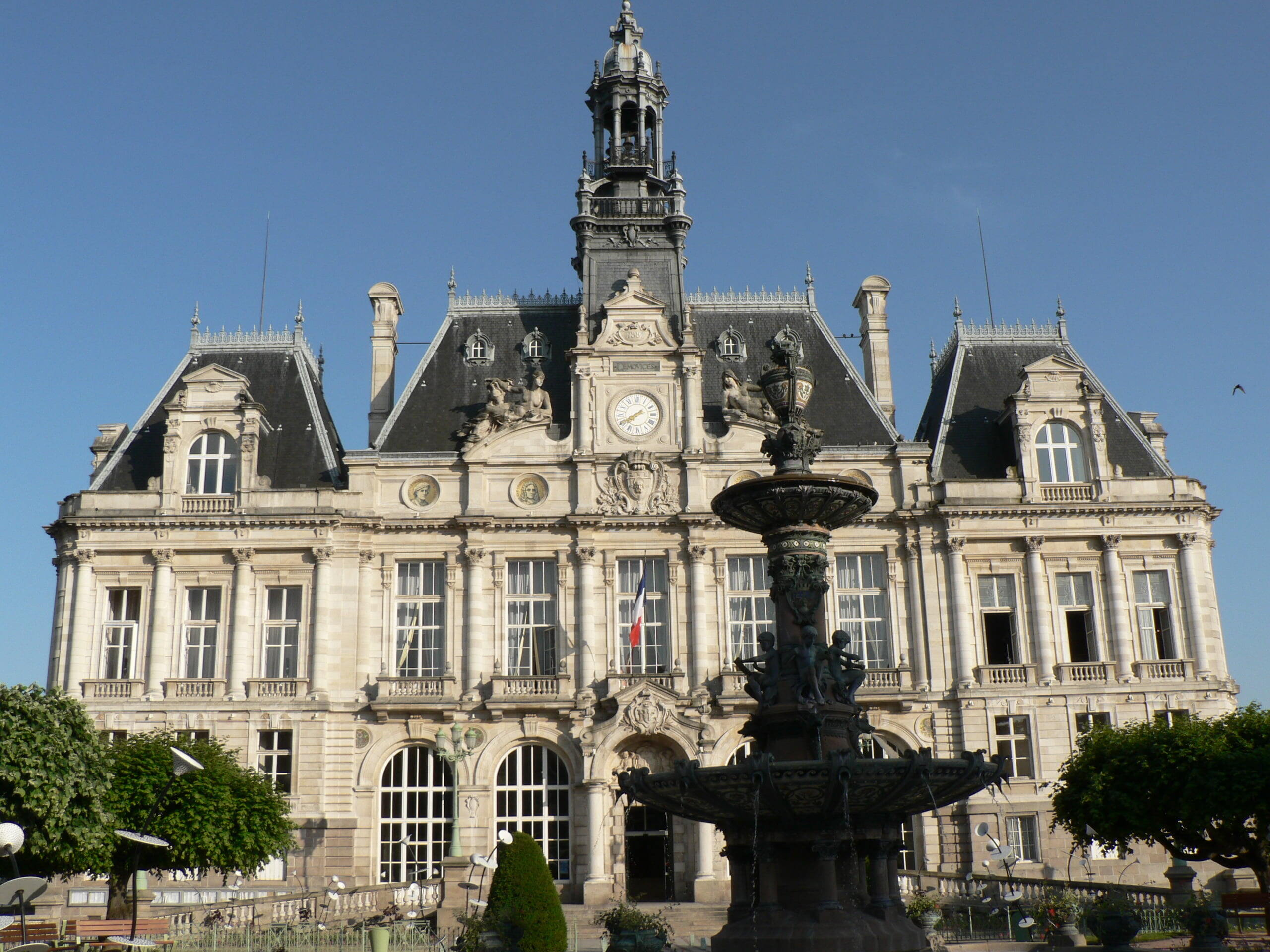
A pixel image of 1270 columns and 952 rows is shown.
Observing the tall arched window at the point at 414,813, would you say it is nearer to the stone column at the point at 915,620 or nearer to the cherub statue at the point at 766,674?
the stone column at the point at 915,620

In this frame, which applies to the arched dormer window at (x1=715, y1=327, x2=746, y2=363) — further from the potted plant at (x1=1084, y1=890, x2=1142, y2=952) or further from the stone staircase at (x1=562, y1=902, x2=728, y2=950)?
the potted plant at (x1=1084, y1=890, x2=1142, y2=952)

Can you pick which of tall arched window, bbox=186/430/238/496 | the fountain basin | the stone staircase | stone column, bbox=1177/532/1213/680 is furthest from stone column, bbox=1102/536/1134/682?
tall arched window, bbox=186/430/238/496

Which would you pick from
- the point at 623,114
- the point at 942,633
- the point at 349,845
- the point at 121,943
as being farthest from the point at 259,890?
the point at 623,114

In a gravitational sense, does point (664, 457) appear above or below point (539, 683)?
above

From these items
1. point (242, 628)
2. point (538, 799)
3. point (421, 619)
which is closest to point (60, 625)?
point (242, 628)

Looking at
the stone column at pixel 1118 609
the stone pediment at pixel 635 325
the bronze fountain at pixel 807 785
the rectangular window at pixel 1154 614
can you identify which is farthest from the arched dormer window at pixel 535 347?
the bronze fountain at pixel 807 785

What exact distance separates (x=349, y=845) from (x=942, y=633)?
58.8ft

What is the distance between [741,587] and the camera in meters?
37.6

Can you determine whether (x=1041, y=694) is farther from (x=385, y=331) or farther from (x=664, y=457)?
(x=385, y=331)

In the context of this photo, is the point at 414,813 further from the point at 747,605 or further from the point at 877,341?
the point at 877,341

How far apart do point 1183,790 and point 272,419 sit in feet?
91.7

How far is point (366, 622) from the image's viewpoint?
121ft

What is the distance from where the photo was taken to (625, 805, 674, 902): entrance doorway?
35562 millimetres

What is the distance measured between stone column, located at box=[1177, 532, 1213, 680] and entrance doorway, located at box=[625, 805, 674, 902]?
16.0 metres
